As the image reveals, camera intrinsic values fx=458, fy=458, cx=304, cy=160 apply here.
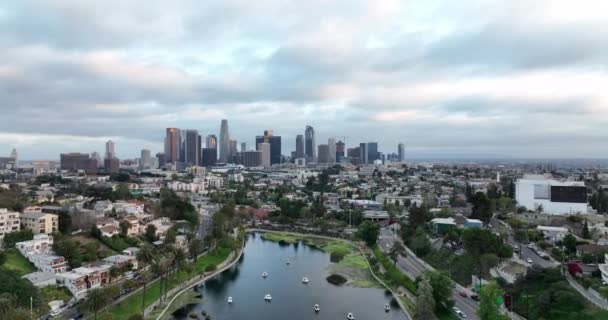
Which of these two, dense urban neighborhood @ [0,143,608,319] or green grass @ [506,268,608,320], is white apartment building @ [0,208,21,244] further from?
green grass @ [506,268,608,320]

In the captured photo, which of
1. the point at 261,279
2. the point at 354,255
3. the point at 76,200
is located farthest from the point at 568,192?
the point at 76,200

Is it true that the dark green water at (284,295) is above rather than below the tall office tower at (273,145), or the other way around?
below

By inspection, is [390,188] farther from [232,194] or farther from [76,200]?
[76,200]

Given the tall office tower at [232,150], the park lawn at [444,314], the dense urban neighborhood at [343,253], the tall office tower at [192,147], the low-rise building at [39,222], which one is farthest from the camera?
the tall office tower at [232,150]

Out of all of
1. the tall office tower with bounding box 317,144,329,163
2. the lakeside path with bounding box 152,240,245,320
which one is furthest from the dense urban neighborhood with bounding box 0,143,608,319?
the tall office tower with bounding box 317,144,329,163

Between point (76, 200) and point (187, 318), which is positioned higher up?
point (76, 200)

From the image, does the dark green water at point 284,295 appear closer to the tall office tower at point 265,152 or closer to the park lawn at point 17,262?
the park lawn at point 17,262

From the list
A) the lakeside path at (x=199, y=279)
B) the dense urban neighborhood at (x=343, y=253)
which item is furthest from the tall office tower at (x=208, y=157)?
the lakeside path at (x=199, y=279)
